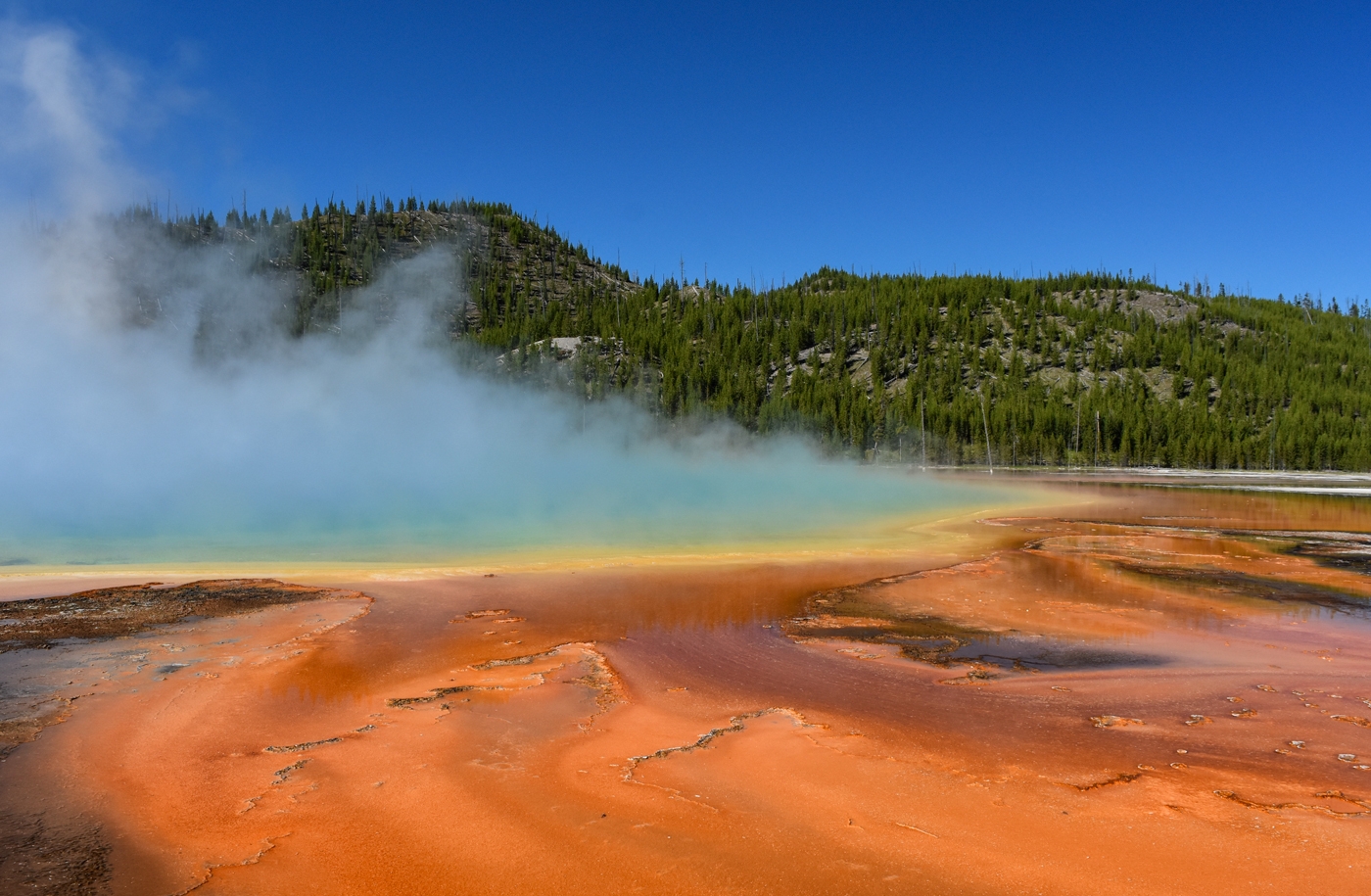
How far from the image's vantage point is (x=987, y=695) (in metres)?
7.50

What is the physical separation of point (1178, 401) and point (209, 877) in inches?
4073

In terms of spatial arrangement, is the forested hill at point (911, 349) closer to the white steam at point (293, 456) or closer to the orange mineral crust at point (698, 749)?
the white steam at point (293, 456)

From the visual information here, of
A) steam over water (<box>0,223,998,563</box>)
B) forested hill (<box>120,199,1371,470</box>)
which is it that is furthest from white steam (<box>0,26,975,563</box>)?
forested hill (<box>120,199,1371,470</box>)

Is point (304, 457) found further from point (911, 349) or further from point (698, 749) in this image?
point (911, 349)

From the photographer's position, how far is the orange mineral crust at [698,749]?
4.45 meters

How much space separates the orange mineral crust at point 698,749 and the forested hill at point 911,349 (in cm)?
7314

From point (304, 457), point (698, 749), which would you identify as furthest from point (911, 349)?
point (698, 749)

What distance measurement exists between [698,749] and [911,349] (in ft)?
346

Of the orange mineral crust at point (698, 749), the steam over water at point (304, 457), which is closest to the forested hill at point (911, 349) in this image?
the steam over water at point (304, 457)

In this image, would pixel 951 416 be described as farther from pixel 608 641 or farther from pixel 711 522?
pixel 608 641

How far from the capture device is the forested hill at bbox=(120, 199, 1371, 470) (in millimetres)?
80438

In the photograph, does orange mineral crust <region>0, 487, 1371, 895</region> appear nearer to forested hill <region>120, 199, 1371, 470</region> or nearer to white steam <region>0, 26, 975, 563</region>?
white steam <region>0, 26, 975, 563</region>

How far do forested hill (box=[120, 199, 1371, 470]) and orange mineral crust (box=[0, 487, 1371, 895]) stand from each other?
73144 millimetres

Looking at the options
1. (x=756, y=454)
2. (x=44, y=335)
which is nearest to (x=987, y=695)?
(x=44, y=335)
